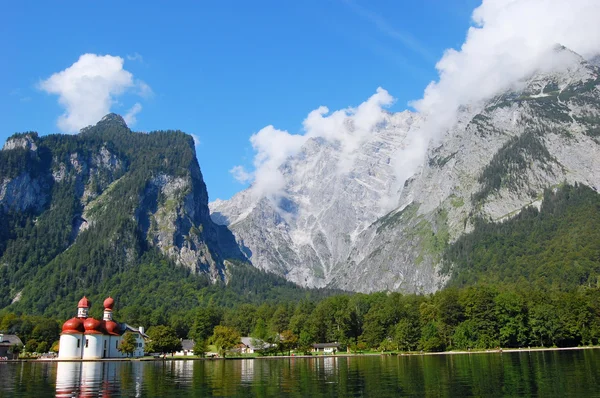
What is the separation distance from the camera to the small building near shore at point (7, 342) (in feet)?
488

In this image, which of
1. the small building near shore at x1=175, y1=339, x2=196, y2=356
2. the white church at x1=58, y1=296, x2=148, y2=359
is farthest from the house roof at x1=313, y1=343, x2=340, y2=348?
the white church at x1=58, y1=296, x2=148, y2=359

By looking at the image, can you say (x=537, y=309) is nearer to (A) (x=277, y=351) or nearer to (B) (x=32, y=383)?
(A) (x=277, y=351)

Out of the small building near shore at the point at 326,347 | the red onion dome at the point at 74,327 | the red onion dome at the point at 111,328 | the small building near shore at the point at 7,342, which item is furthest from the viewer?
the small building near shore at the point at 326,347

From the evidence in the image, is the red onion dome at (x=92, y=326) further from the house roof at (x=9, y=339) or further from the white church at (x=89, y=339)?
the house roof at (x=9, y=339)

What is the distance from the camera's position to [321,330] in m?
164

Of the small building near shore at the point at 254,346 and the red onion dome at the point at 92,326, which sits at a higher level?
the red onion dome at the point at 92,326

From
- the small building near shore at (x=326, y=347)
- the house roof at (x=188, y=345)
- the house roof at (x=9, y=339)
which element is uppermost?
the house roof at (x=9, y=339)

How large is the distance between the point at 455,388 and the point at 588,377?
16.3 meters

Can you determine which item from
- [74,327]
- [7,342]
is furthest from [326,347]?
[7,342]

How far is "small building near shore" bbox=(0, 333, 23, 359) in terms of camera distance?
14862 centimetres

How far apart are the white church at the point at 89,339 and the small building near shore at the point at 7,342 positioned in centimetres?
1998

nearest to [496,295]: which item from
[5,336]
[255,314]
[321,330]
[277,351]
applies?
[321,330]

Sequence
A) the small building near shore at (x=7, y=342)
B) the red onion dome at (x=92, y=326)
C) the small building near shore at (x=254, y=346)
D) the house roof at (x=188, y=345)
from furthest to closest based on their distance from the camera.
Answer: the house roof at (x=188, y=345) < the small building near shore at (x=7, y=342) < the small building near shore at (x=254, y=346) < the red onion dome at (x=92, y=326)

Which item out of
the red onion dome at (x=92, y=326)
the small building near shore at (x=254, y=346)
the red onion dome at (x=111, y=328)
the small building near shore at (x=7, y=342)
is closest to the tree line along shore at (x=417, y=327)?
the small building near shore at (x=254, y=346)
